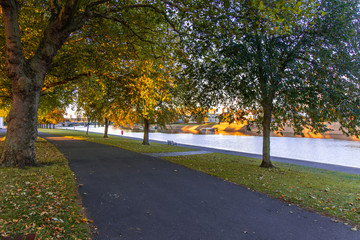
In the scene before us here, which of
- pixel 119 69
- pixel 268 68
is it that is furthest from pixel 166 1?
pixel 119 69

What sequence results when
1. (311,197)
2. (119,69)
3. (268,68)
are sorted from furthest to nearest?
(119,69) → (268,68) → (311,197)

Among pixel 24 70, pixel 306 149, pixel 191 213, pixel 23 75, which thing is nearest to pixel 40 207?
pixel 191 213

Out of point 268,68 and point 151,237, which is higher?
point 268,68

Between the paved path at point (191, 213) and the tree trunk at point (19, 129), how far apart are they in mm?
2733

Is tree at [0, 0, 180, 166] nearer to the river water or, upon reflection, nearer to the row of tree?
the row of tree

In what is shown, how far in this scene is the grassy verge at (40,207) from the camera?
3.68 meters

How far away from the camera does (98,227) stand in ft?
13.6

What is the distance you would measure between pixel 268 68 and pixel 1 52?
13709 millimetres

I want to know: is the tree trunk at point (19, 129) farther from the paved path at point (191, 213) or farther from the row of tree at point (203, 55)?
the paved path at point (191, 213)

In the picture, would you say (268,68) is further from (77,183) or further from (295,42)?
(77,183)

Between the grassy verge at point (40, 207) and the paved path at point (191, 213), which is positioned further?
the paved path at point (191, 213)

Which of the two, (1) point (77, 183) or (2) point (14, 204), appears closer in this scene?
(2) point (14, 204)

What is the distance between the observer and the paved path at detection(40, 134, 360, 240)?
408 cm

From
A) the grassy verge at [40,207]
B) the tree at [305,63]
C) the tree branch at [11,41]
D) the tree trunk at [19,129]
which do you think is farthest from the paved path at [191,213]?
the tree at [305,63]
